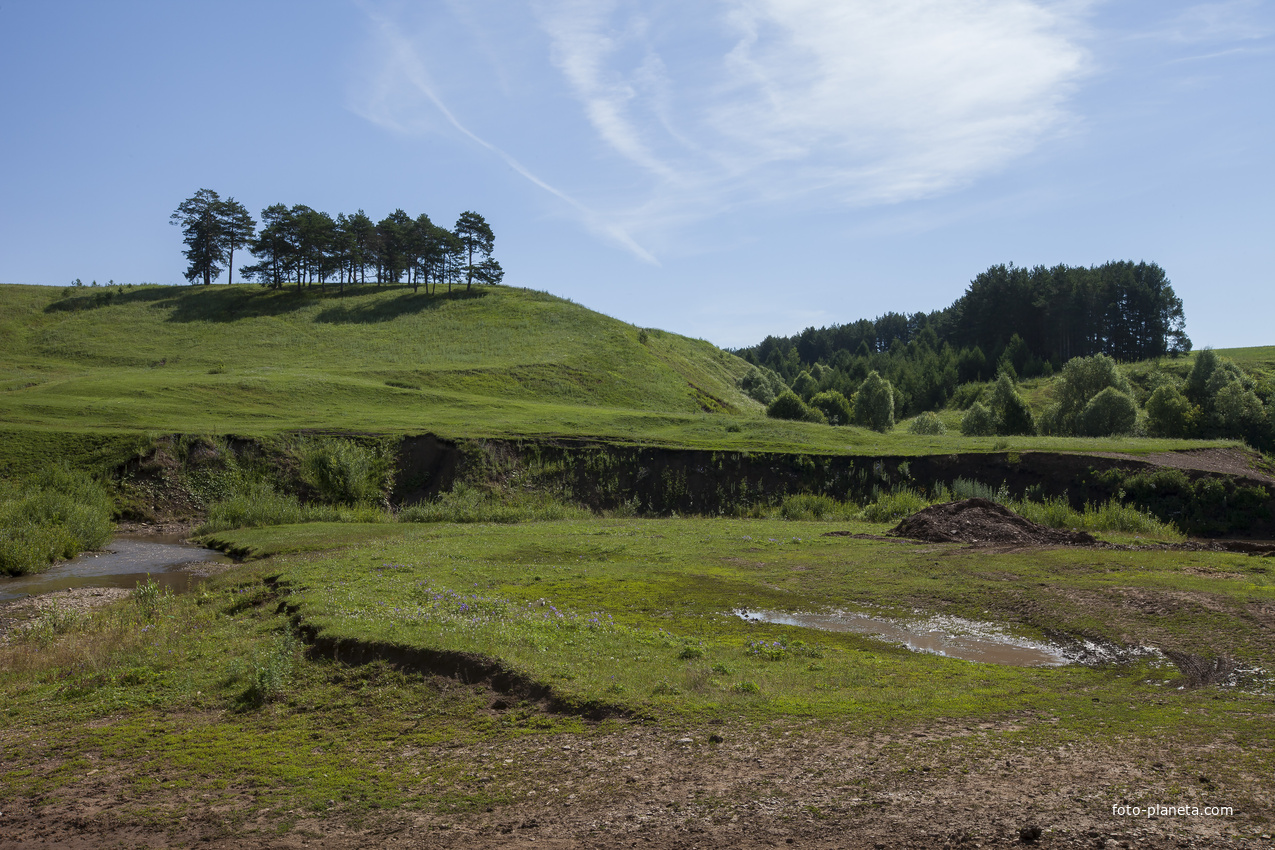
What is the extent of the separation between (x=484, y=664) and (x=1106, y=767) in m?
7.84

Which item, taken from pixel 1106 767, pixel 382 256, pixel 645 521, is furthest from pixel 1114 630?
pixel 382 256

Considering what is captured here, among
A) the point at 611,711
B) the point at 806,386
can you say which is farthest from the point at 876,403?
→ the point at 611,711

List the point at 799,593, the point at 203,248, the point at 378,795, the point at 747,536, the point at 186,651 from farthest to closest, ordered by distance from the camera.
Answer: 1. the point at 203,248
2. the point at 747,536
3. the point at 799,593
4. the point at 186,651
5. the point at 378,795

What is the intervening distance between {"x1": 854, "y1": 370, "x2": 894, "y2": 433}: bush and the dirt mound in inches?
2395

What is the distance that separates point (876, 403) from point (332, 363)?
6052cm

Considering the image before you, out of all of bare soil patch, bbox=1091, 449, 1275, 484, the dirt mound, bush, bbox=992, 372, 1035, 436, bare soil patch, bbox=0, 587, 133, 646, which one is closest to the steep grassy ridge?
bare soil patch, bbox=0, 587, 133, 646

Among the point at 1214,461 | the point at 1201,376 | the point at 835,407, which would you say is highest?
the point at 1201,376

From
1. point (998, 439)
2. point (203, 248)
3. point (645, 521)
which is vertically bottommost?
point (645, 521)

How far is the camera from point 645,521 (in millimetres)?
32875

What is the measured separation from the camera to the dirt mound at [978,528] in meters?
25.6

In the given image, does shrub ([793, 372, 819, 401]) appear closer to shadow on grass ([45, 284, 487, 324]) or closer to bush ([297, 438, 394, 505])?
shadow on grass ([45, 284, 487, 324])

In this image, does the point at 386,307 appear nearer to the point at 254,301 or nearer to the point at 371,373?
the point at 254,301

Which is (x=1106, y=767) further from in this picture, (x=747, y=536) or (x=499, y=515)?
(x=499, y=515)

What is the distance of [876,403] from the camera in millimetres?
87750
